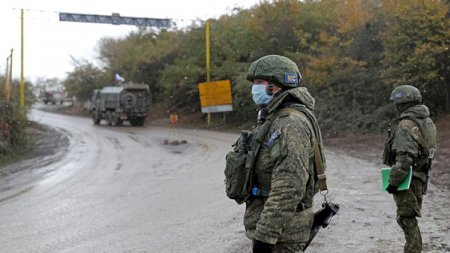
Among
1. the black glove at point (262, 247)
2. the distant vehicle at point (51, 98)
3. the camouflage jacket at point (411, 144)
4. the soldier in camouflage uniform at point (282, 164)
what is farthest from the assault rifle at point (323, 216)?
the distant vehicle at point (51, 98)

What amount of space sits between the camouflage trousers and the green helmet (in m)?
2.48

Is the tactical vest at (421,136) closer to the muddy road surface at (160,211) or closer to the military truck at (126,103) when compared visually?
the muddy road surface at (160,211)

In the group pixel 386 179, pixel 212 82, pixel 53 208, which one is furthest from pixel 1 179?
pixel 212 82

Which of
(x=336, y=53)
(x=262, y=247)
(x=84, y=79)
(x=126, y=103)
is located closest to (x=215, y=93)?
(x=126, y=103)

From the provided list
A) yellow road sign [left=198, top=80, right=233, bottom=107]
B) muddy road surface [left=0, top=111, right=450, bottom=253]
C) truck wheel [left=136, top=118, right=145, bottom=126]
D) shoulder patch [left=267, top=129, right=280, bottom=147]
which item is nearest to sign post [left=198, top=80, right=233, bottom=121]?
yellow road sign [left=198, top=80, right=233, bottom=107]

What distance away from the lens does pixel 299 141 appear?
2.92m

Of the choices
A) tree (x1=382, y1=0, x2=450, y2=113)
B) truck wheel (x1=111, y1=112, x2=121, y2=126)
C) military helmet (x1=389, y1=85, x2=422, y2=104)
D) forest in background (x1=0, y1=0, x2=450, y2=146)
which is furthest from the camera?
truck wheel (x1=111, y1=112, x2=121, y2=126)

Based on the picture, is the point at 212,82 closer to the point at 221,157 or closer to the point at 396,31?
the point at 396,31

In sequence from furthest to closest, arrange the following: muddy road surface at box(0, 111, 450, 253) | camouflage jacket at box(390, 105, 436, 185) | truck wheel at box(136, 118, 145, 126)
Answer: truck wheel at box(136, 118, 145, 126) < muddy road surface at box(0, 111, 450, 253) < camouflage jacket at box(390, 105, 436, 185)

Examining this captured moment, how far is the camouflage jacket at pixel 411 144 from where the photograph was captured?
16.1ft

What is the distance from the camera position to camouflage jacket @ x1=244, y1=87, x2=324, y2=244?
284 cm

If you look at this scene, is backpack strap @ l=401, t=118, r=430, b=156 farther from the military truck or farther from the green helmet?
the military truck

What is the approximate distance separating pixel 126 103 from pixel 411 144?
3030 centimetres

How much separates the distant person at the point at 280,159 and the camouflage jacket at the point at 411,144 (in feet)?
6.57
